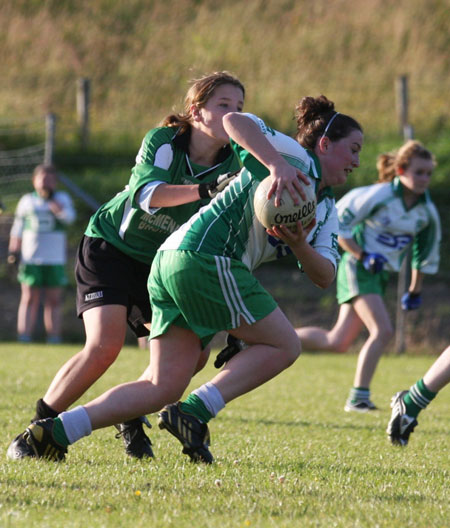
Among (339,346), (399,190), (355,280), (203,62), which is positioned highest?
(399,190)

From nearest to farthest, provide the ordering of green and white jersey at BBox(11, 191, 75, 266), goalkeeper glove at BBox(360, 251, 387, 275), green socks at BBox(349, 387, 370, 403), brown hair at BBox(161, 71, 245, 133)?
1. brown hair at BBox(161, 71, 245, 133)
2. goalkeeper glove at BBox(360, 251, 387, 275)
3. green socks at BBox(349, 387, 370, 403)
4. green and white jersey at BBox(11, 191, 75, 266)

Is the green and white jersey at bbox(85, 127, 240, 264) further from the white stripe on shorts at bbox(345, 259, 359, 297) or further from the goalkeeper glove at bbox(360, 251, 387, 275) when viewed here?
the white stripe on shorts at bbox(345, 259, 359, 297)

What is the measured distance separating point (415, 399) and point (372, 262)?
2.20 metres

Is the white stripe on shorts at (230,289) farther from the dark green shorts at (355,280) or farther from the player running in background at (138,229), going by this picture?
the dark green shorts at (355,280)

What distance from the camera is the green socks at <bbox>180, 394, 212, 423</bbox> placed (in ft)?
13.8

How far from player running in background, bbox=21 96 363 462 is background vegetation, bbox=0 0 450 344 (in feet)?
44.4

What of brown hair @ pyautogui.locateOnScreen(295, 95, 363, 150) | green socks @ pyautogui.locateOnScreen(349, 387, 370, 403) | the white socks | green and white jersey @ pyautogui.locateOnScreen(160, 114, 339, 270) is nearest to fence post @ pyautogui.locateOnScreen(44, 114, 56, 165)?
green socks @ pyautogui.locateOnScreen(349, 387, 370, 403)

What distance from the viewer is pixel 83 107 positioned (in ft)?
63.6

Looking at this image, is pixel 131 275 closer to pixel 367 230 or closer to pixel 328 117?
pixel 328 117

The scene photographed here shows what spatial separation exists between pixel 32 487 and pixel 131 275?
1415mm

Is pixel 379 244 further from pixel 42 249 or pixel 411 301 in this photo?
pixel 42 249

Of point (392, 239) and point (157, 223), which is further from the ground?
point (157, 223)

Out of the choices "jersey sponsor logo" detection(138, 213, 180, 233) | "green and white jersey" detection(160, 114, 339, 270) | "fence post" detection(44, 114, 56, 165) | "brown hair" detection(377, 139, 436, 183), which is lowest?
"fence post" detection(44, 114, 56, 165)

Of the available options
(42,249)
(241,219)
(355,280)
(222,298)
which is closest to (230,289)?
(222,298)
